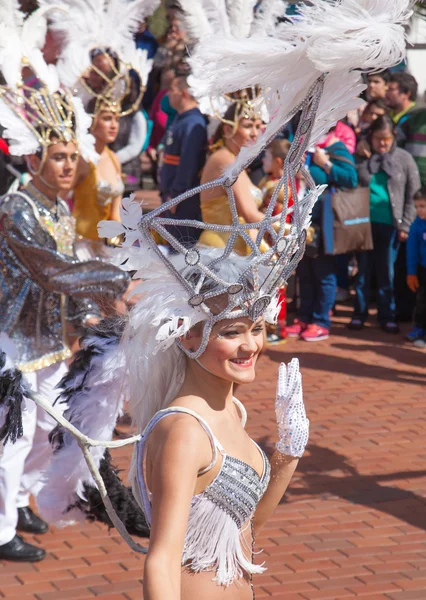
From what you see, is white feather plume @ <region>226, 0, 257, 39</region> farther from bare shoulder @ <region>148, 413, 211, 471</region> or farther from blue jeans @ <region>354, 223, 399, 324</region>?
bare shoulder @ <region>148, 413, 211, 471</region>

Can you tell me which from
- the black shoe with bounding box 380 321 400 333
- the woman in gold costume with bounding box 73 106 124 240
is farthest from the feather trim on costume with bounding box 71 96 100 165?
the black shoe with bounding box 380 321 400 333

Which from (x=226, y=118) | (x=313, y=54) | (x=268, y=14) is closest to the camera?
(x=313, y=54)

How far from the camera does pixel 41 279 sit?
4867 mm

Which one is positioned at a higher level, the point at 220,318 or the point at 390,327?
the point at 220,318

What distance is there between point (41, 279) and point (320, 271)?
4349 mm

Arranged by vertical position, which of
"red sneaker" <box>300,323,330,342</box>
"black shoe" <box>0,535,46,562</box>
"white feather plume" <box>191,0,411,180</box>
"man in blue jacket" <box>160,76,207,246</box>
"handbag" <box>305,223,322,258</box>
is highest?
"white feather plume" <box>191,0,411,180</box>

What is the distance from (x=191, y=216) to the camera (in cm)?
762

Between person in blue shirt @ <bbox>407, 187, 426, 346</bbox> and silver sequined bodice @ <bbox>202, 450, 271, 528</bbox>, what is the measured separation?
6.04 m

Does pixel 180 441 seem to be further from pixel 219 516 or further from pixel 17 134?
pixel 17 134

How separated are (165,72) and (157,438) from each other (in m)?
9.76

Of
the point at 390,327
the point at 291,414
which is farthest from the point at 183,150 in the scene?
the point at 291,414

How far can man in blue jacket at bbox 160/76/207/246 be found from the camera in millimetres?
8133

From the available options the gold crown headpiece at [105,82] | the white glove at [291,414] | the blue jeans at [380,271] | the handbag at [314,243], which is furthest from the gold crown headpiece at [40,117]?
the blue jeans at [380,271]

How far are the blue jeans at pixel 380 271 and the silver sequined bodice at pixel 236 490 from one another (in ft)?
21.4
